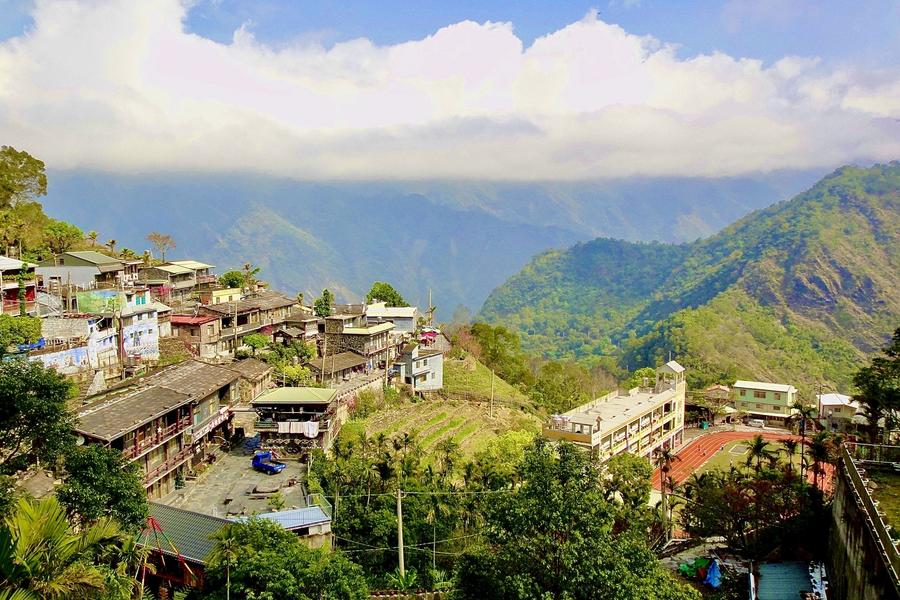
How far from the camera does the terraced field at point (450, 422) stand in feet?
129

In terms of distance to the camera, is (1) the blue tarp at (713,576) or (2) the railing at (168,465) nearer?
(1) the blue tarp at (713,576)

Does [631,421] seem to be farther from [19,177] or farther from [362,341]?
[19,177]

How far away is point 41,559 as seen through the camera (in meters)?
11.2

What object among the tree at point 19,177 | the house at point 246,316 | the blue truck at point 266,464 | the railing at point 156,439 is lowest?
the blue truck at point 266,464

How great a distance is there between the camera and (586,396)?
63.4m

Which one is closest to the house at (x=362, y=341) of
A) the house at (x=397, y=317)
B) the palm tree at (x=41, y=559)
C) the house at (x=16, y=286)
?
the house at (x=397, y=317)

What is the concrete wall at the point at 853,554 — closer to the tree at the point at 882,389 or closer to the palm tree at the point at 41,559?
the tree at the point at 882,389

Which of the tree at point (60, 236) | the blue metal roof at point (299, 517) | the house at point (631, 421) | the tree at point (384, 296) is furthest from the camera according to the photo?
the tree at point (384, 296)

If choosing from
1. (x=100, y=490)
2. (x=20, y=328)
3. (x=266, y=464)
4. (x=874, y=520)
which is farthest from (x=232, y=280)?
(x=874, y=520)

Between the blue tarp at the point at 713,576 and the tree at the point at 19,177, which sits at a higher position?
the tree at the point at 19,177

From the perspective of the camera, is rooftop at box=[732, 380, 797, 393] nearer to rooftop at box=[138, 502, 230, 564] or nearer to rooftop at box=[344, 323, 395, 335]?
rooftop at box=[344, 323, 395, 335]

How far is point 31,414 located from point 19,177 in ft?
131

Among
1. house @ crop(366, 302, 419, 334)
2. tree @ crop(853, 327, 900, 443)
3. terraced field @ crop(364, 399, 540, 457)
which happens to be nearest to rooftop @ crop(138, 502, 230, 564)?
terraced field @ crop(364, 399, 540, 457)

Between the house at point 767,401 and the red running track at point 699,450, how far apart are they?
198 inches
